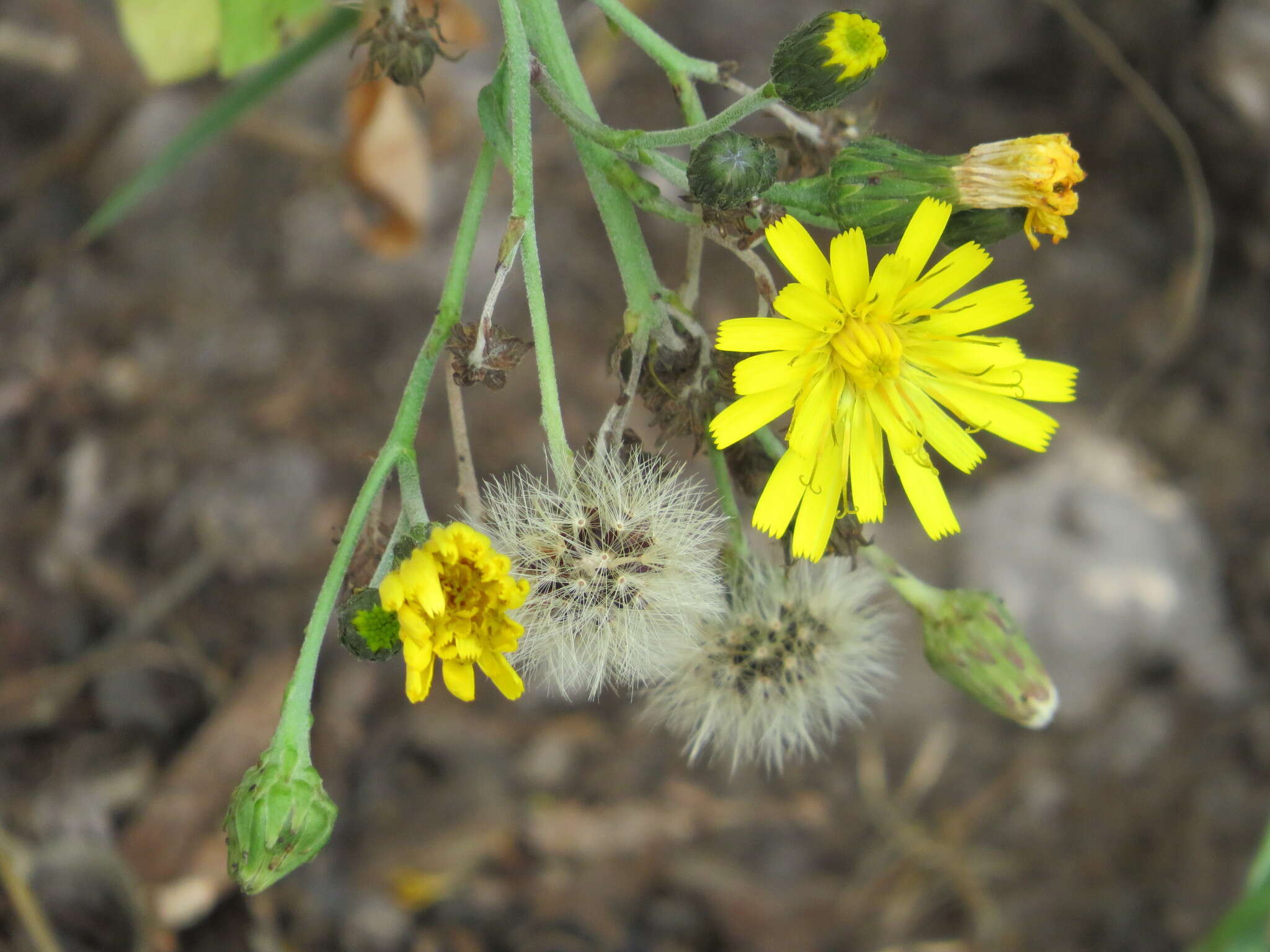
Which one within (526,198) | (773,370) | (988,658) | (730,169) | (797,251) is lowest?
(988,658)

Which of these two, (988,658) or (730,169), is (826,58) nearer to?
(730,169)

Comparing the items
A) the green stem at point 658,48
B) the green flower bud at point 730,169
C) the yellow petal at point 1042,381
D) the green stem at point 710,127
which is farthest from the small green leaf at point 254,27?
the yellow petal at point 1042,381

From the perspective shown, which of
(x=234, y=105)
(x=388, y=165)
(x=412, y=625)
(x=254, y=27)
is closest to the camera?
(x=412, y=625)

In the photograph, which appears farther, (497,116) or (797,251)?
(497,116)

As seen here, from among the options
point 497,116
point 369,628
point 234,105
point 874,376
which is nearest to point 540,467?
point 234,105

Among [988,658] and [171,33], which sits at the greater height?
[171,33]

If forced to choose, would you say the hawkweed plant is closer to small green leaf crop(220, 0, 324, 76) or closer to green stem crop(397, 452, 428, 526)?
green stem crop(397, 452, 428, 526)

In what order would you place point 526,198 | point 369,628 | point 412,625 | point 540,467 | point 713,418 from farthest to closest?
1. point 540,467
2. point 713,418
3. point 526,198
4. point 369,628
5. point 412,625

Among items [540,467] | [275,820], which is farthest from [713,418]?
[540,467]
